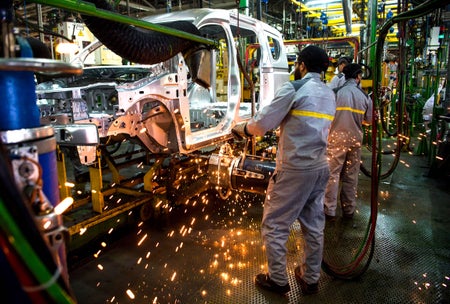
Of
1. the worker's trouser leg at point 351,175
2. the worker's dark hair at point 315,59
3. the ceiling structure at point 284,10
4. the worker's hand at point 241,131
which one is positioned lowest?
the worker's trouser leg at point 351,175

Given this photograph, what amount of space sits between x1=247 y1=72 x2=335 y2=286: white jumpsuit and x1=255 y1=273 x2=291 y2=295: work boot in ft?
0.14

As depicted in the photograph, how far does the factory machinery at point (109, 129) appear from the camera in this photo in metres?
0.95

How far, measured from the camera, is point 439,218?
433cm

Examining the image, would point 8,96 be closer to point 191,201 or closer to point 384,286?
point 384,286

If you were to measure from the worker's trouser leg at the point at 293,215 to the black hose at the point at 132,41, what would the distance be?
4.73 feet

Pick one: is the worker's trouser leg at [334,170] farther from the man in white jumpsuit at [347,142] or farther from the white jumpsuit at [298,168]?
the white jumpsuit at [298,168]

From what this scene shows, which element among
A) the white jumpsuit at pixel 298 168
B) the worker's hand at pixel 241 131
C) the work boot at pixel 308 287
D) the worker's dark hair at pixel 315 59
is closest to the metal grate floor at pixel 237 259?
the work boot at pixel 308 287

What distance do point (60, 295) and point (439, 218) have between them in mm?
4774

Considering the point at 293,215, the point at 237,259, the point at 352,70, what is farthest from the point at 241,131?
the point at 352,70

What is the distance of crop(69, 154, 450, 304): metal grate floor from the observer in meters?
2.71

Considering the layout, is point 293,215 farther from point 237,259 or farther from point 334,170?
point 334,170

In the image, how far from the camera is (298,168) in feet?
8.23

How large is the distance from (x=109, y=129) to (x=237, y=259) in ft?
5.71

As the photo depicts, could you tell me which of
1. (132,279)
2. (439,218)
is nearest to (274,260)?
(132,279)
